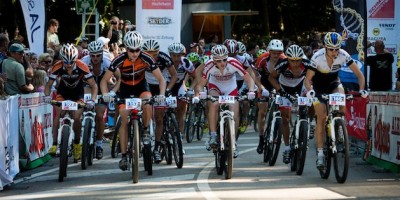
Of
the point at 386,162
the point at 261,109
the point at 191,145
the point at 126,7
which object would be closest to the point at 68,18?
the point at 126,7

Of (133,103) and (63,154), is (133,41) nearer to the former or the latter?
(133,103)

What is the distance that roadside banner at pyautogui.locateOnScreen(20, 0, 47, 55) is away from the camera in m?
21.2

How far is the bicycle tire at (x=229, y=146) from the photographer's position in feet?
48.8

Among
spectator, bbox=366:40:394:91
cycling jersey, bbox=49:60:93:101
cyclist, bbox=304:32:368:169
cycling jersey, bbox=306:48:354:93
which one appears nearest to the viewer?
cyclist, bbox=304:32:368:169

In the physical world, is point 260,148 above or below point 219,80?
below

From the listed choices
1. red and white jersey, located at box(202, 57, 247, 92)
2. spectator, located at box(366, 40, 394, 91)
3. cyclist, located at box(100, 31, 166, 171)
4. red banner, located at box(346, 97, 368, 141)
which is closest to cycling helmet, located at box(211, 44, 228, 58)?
red and white jersey, located at box(202, 57, 247, 92)

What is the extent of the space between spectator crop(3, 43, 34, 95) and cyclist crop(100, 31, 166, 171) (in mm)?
2568

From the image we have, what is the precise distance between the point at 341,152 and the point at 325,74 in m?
1.53

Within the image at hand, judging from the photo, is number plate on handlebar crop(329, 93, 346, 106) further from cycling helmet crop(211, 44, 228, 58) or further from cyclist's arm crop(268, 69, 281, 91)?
cyclist's arm crop(268, 69, 281, 91)

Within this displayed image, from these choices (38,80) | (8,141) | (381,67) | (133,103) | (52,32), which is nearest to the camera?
(133,103)

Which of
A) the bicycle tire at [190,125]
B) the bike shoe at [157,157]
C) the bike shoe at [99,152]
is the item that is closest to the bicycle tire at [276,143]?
the bike shoe at [157,157]

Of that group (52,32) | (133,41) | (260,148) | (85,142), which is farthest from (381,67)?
(52,32)

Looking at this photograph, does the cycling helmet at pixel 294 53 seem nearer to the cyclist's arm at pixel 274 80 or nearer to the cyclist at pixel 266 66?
the cyclist's arm at pixel 274 80

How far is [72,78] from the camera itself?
16781 mm
